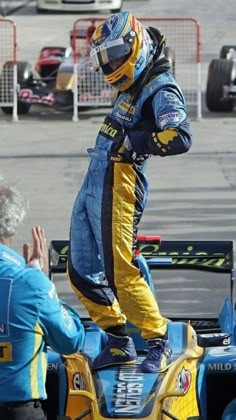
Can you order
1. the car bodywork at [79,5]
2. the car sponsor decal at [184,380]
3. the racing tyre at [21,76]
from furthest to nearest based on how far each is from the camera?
the car bodywork at [79,5] < the racing tyre at [21,76] < the car sponsor decal at [184,380]

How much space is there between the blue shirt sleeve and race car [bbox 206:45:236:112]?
11.1m

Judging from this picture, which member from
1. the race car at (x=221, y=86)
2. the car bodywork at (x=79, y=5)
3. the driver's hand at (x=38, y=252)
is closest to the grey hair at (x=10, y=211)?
the driver's hand at (x=38, y=252)

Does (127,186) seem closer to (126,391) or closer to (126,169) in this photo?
(126,169)

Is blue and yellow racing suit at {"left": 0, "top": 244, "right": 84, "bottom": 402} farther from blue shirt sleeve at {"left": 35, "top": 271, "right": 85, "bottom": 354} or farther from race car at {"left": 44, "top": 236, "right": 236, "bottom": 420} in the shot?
race car at {"left": 44, "top": 236, "right": 236, "bottom": 420}

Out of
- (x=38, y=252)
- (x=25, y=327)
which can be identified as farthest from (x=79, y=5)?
(x=25, y=327)

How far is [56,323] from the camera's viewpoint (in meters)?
4.81

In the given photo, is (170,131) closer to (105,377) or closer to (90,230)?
(90,230)

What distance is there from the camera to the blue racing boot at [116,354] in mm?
6316

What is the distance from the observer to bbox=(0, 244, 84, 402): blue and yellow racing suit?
4750 millimetres

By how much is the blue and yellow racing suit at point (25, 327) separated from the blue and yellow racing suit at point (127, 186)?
49.4 inches

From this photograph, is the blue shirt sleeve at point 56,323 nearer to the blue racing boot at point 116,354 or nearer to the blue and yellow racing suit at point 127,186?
the blue and yellow racing suit at point 127,186

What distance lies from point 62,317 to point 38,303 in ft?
0.46

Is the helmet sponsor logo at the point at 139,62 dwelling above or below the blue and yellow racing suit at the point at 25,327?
above

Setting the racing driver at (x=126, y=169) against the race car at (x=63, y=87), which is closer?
the racing driver at (x=126, y=169)
